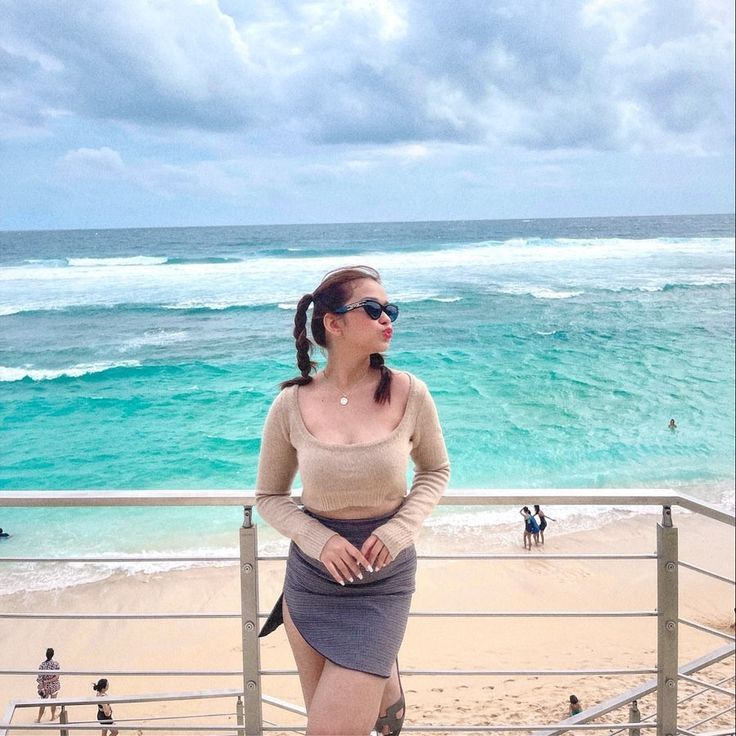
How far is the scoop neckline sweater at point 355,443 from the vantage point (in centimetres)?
137

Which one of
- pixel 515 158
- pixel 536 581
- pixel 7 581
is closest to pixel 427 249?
pixel 515 158

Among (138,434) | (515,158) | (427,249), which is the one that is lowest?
(138,434)

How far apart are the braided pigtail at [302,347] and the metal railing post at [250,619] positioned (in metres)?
0.34

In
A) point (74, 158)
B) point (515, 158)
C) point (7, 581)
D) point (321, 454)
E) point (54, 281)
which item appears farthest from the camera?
point (515, 158)

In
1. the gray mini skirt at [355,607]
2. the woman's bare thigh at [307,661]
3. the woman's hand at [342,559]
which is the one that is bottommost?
the woman's bare thigh at [307,661]

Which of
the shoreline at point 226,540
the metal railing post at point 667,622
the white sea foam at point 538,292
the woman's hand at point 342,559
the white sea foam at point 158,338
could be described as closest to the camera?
the woman's hand at point 342,559

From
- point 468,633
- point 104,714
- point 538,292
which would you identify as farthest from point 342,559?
point 538,292

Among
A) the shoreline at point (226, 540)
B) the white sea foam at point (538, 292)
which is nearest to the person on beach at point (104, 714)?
the shoreline at point (226, 540)

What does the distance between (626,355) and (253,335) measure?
25.3 ft

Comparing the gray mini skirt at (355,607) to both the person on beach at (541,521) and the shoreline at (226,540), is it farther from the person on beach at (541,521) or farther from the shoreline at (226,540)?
the person on beach at (541,521)

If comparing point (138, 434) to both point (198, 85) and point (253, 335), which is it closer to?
point (253, 335)

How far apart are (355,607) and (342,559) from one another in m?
0.12

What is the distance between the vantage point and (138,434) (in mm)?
11188

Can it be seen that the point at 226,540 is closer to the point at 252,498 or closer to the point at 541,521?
the point at 541,521
